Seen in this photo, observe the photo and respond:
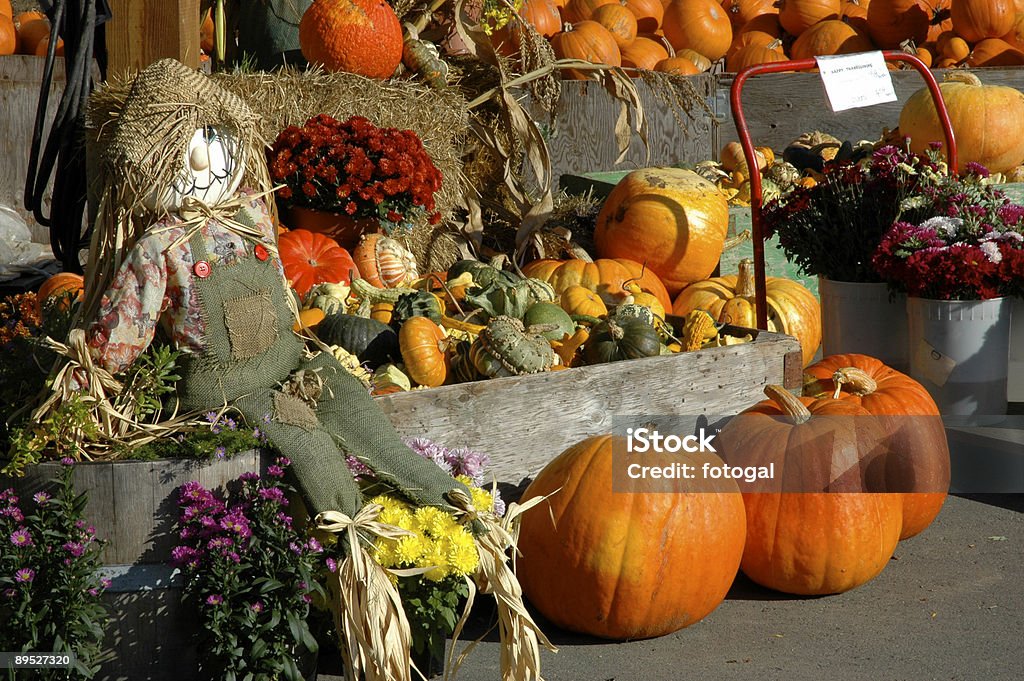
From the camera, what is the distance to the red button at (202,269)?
95.3 inches

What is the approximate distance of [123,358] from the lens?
239cm

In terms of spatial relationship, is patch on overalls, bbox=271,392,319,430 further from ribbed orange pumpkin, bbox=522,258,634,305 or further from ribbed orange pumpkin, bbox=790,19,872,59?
ribbed orange pumpkin, bbox=790,19,872,59

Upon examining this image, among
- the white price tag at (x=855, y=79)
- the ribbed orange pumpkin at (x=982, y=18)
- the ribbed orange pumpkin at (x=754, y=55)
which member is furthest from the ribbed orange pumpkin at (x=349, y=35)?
the ribbed orange pumpkin at (x=982, y=18)

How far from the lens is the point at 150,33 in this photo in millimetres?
3918

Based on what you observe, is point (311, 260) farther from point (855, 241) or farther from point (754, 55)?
point (754, 55)

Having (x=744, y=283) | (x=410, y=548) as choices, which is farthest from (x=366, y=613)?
(x=744, y=283)

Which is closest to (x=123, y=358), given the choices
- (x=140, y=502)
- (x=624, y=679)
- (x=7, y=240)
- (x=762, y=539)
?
(x=140, y=502)

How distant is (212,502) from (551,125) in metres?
4.83

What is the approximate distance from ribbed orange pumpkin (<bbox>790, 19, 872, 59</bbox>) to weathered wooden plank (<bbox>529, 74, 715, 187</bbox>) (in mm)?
2315

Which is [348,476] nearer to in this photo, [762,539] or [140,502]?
[140,502]

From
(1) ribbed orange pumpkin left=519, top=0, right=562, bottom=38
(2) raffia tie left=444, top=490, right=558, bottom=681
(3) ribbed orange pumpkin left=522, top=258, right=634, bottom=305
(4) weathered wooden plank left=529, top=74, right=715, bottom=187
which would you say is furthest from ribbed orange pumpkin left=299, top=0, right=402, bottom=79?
(1) ribbed orange pumpkin left=519, top=0, right=562, bottom=38

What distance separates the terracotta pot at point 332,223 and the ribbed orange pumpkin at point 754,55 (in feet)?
19.3

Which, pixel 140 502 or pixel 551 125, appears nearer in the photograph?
pixel 140 502

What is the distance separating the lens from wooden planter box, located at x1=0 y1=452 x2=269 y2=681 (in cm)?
230
